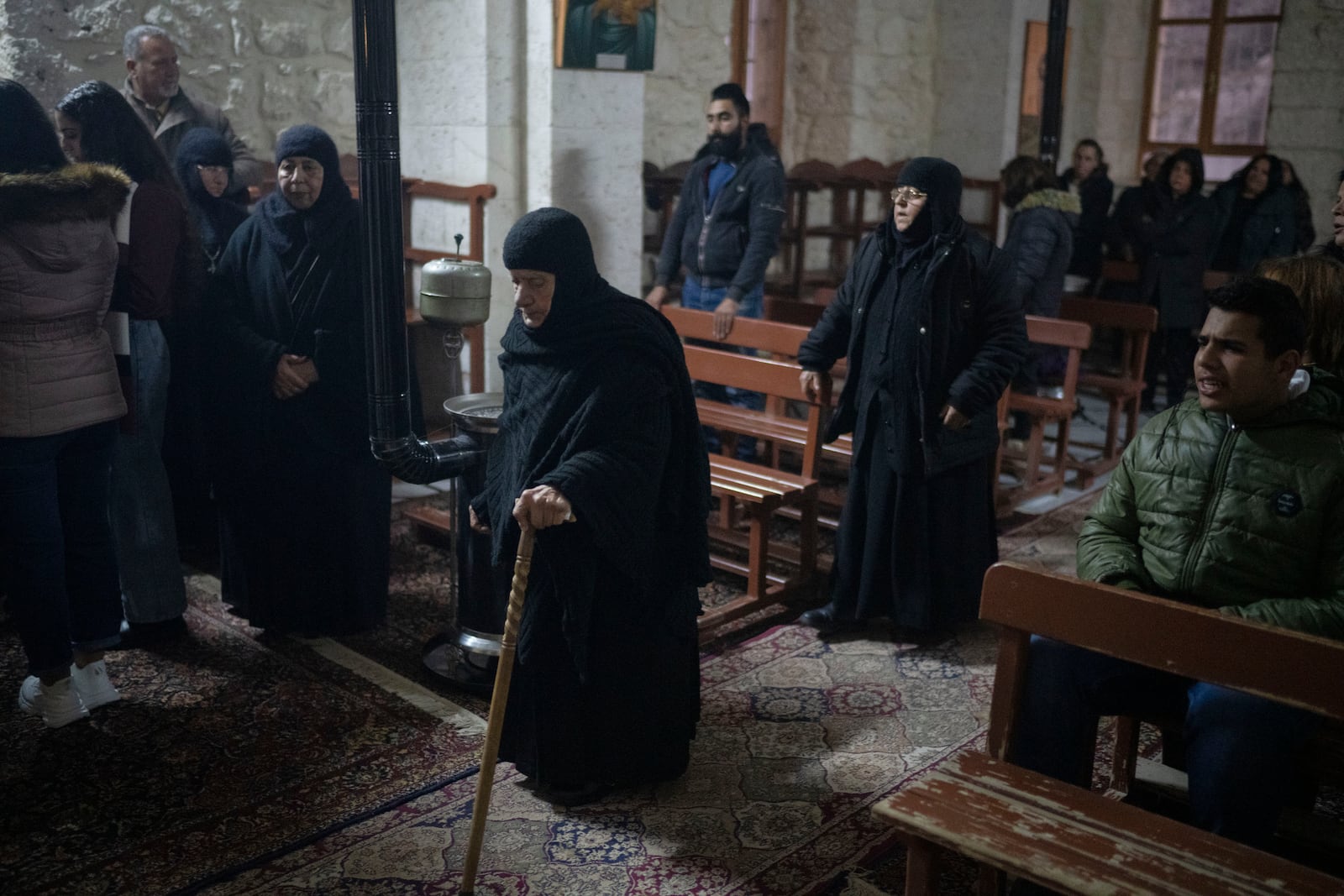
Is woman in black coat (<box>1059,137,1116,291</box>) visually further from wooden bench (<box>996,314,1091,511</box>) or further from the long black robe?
the long black robe

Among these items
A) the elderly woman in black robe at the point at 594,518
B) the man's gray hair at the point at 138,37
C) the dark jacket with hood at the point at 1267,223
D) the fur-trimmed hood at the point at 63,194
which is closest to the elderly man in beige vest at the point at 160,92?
the man's gray hair at the point at 138,37

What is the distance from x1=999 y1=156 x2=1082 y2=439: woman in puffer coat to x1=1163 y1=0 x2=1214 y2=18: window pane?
5.28m

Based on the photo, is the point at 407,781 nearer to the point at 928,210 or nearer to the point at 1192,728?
the point at 1192,728

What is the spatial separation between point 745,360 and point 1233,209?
5.19 metres

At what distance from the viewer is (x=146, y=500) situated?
3.96m

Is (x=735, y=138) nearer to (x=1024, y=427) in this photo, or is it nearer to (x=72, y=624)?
(x=1024, y=427)

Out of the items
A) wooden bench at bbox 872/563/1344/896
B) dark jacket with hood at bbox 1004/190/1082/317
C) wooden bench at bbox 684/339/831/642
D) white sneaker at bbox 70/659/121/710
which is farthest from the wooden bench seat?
dark jacket with hood at bbox 1004/190/1082/317

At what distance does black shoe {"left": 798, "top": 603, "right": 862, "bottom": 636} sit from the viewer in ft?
14.1

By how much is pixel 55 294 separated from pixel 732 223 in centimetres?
331

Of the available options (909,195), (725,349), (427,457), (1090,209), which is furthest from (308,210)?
(1090,209)

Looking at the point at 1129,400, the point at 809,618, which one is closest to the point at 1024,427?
the point at 1129,400

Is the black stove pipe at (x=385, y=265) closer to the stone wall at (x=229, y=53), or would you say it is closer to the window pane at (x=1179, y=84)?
the stone wall at (x=229, y=53)

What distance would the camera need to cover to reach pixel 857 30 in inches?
359

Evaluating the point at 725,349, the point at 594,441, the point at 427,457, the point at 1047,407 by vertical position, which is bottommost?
the point at 1047,407
